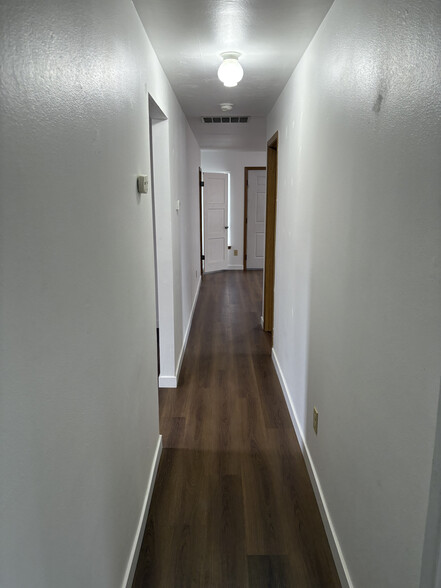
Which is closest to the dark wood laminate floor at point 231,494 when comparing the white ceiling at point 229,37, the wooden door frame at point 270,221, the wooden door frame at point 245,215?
the wooden door frame at point 270,221

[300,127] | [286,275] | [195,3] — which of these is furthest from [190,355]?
[195,3]

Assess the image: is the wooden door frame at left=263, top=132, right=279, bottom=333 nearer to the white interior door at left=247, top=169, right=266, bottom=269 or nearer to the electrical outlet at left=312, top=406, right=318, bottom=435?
the electrical outlet at left=312, top=406, right=318, bottom=435

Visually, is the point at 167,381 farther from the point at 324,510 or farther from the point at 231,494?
the point at 324,510

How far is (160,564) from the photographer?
173 cm

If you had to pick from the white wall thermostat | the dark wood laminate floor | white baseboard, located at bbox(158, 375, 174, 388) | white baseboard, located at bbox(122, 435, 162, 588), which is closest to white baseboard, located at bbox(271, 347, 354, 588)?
the dark wood laminate floor

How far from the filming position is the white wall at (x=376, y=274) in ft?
3.09

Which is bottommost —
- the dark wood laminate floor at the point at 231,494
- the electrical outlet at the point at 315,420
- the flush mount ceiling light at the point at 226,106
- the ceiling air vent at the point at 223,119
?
the dark wood laminate floor at the point at 231,494

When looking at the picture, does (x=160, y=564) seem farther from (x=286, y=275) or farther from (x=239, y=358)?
(x=239, y=358)

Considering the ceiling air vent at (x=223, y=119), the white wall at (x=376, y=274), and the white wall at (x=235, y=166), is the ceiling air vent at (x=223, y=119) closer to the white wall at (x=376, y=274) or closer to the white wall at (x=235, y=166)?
the white wall at (x=376, y=274)

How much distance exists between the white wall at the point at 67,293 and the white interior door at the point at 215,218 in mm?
6533

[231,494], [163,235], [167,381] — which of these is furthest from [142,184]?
[167,381]

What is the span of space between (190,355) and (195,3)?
117 inches

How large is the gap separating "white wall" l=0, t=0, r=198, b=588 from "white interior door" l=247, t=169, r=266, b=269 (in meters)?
6.98

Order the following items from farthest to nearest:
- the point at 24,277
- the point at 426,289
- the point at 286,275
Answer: the point at 286,275
the point at 426,289
the point at 24,277
